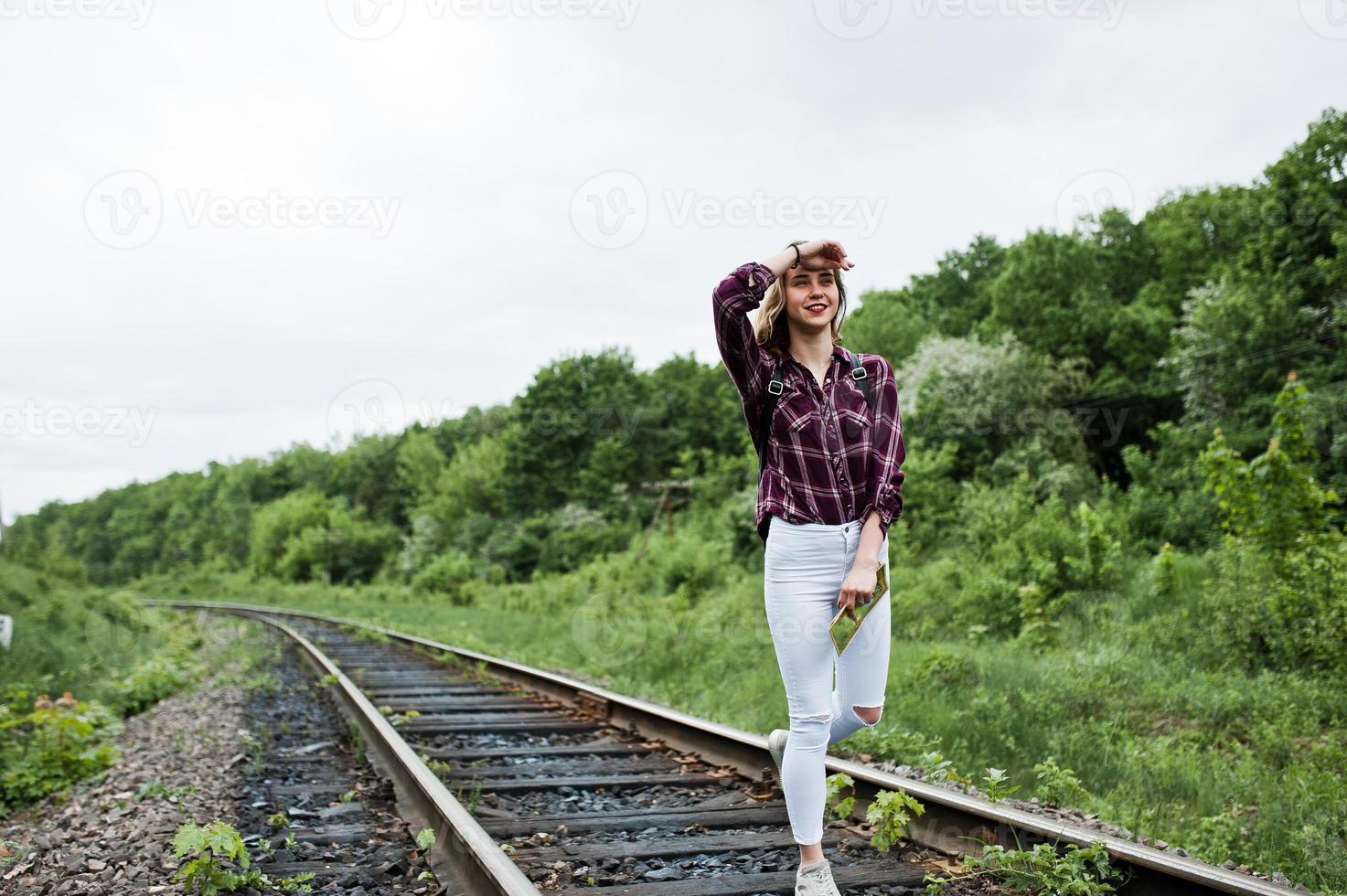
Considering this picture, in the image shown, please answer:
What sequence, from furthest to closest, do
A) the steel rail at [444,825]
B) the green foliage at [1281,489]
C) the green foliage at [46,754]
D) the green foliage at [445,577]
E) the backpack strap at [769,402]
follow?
the green foliage at [445,577]
the green foliage at [1281,489]
the green foliage at [46,754]
the steel rail at [444,825]
the backpack strap at [769,402]

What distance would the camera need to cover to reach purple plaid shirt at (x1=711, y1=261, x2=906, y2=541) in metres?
2.70

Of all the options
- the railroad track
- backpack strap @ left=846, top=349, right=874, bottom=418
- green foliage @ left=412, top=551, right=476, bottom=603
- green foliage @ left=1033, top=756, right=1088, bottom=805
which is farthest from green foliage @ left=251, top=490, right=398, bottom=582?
backpack strap @ left=846, top=349, right=874, bottom=418

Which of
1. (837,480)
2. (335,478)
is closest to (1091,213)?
(837,480)

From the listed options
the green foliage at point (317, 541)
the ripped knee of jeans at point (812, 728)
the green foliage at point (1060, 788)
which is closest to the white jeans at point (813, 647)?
the ripped knee of jeans at point (812, 728)

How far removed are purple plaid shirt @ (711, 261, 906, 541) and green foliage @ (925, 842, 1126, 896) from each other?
1.28m

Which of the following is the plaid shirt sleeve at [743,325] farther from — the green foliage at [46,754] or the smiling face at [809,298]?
the green foliage at [46,754]

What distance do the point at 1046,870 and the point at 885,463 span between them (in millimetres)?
1496

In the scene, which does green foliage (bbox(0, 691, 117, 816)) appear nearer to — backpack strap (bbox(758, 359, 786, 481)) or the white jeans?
the white jeans

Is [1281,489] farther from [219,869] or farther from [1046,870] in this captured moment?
[219,869]

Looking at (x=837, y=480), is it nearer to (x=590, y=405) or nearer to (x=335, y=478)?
(x=590, y=405)

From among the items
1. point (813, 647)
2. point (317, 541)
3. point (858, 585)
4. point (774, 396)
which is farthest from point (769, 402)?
point (317, 541)

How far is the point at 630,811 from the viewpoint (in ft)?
14.4

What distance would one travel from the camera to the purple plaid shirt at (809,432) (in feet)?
8.85

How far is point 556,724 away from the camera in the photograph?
23.5 ft
